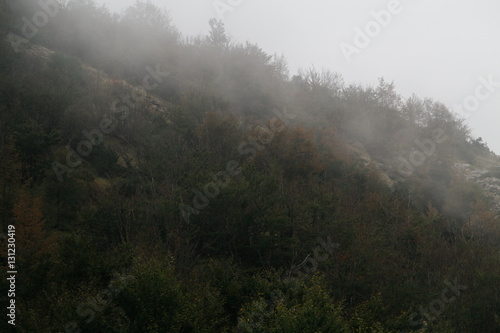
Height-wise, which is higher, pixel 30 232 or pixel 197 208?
pixel 197 208

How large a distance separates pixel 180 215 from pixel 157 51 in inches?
938

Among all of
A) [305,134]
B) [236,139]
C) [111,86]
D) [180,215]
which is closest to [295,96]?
[305,134]

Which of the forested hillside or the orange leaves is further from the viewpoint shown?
the orange leaves

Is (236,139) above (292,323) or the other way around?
above

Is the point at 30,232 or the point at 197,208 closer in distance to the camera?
the point at 30,232

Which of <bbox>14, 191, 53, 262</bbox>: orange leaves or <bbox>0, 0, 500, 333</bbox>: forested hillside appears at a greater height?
<bbox>0, 0, 500, 333</bbox>: forested hillside

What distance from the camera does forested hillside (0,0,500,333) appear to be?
970cm

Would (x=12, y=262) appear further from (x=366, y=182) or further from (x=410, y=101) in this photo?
(x=410, y=101)

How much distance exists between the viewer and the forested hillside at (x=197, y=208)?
9.70 metres

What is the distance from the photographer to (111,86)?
77.7 ft

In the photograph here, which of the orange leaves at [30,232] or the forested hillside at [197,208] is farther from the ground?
the forested hillside at [197,208]

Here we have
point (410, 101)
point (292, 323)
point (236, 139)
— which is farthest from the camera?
point (410, 101)

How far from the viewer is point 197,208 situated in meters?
15.5

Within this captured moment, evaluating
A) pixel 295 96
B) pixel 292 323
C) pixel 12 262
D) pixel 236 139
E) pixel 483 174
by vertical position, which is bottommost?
pixel 12 262
